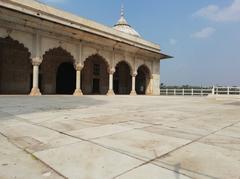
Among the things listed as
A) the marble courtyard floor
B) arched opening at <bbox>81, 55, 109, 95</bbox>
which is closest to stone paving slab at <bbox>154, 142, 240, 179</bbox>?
the marble courtyard floor

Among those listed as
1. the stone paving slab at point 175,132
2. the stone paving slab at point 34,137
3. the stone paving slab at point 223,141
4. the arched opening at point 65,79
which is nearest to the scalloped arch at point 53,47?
the arched opening at point 65,79

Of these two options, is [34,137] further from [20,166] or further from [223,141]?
[223,141]

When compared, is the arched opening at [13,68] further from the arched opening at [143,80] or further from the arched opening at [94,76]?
the arched opening at [143,80]

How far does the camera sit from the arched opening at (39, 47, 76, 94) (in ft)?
64.2

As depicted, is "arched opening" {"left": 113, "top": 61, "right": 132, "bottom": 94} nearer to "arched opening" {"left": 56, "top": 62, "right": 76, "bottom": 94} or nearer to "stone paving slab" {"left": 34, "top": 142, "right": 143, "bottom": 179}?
"arched opening" {"left": 56, "top": 62, "right": 76, "bottom": 94}

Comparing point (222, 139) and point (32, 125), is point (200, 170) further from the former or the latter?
point (32, 125)

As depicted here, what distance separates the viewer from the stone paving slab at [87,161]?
74.8 inches

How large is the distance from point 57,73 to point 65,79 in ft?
3.66

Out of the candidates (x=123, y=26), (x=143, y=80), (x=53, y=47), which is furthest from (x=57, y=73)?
(x=123, y=26)

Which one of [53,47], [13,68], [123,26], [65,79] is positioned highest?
[123,26]

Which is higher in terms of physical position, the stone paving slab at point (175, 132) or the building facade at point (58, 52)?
the building facade at point (58, 52)

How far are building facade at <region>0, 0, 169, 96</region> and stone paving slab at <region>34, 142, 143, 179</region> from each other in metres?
13.5

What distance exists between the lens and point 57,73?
20.8m

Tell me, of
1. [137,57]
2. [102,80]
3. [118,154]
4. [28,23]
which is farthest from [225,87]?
[118,154]
